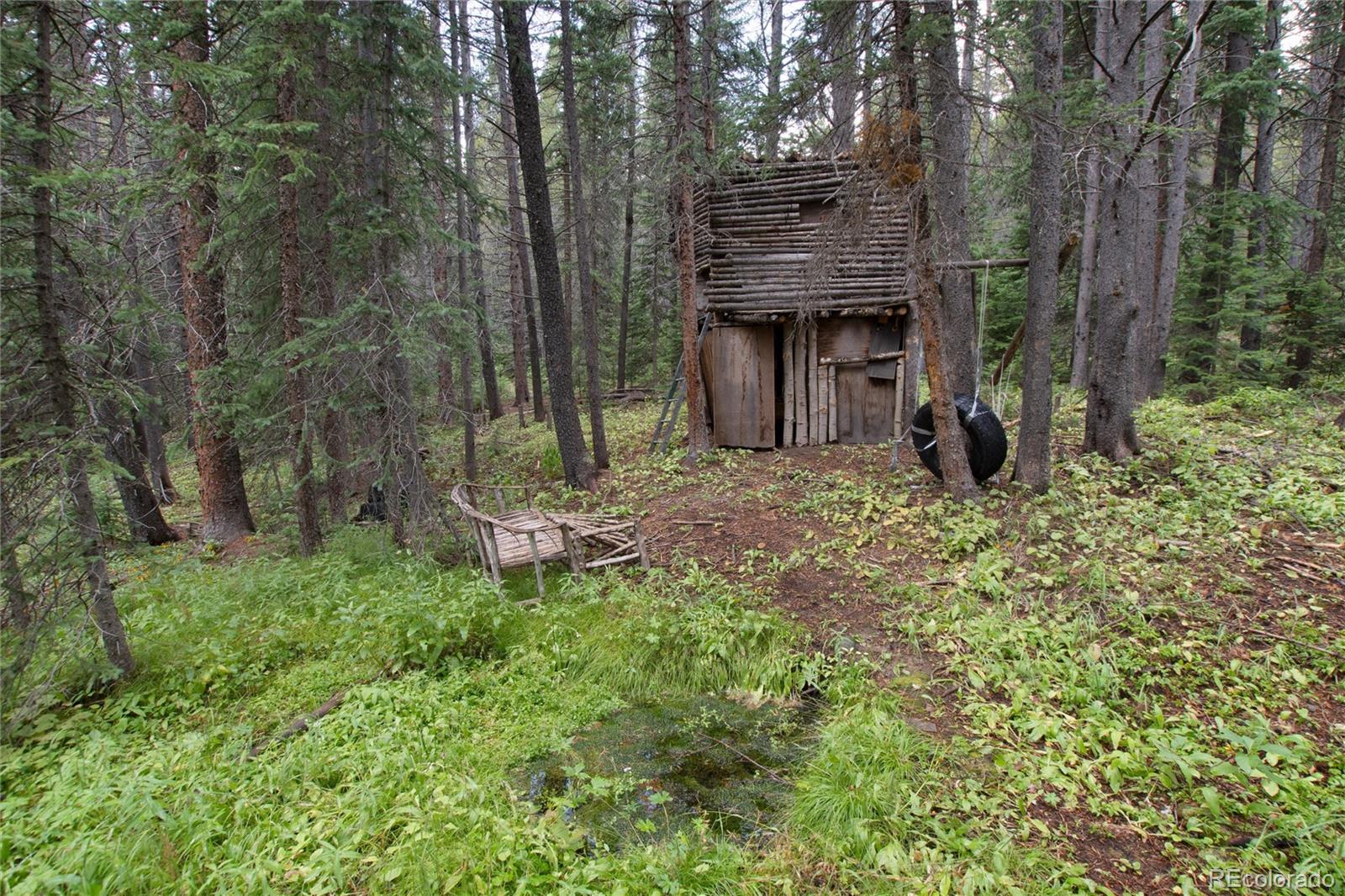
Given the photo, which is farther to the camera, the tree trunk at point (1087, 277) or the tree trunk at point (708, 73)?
the tree trunk at point (1087, 277)

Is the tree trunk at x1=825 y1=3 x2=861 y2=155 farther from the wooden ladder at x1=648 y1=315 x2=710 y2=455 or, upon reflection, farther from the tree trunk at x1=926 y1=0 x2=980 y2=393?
the wooden ladder at x1=648 y1=315 x2=710 y2=455

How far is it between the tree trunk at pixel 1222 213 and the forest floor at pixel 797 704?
584 centimetres

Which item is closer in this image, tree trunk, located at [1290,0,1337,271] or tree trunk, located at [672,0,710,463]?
tree trunk, located at [672,0,710,463]

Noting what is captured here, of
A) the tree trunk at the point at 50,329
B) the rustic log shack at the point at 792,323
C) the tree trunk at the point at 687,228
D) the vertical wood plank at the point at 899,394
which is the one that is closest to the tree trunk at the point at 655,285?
the rustic log shack at the point at 792,323

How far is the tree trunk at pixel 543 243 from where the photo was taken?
874 centimetres

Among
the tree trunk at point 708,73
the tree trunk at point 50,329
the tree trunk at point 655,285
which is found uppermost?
the tree trunk at point 708,73

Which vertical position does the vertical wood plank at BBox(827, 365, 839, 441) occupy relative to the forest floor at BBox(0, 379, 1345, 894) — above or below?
above

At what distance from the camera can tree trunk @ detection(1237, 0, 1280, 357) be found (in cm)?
1131

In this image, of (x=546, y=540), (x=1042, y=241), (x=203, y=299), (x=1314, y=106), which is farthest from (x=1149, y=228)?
(x=203, y=299)

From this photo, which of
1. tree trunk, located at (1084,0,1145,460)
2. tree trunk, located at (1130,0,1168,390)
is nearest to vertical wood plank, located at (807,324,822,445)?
tree trunk, located at (1084,0,1145,460)

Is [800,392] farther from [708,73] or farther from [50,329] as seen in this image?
[50,329]

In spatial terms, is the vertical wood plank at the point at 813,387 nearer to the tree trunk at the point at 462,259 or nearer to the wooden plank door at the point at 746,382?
the wooden plank door at the point at 746,382

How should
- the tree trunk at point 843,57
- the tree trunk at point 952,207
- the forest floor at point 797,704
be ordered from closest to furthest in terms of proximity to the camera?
the forest floor at point 797,704, the tree trunk at point 843,57, the tree trunk at point 952,207

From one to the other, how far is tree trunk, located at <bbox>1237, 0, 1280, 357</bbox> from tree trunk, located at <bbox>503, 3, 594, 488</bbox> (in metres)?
12.5
